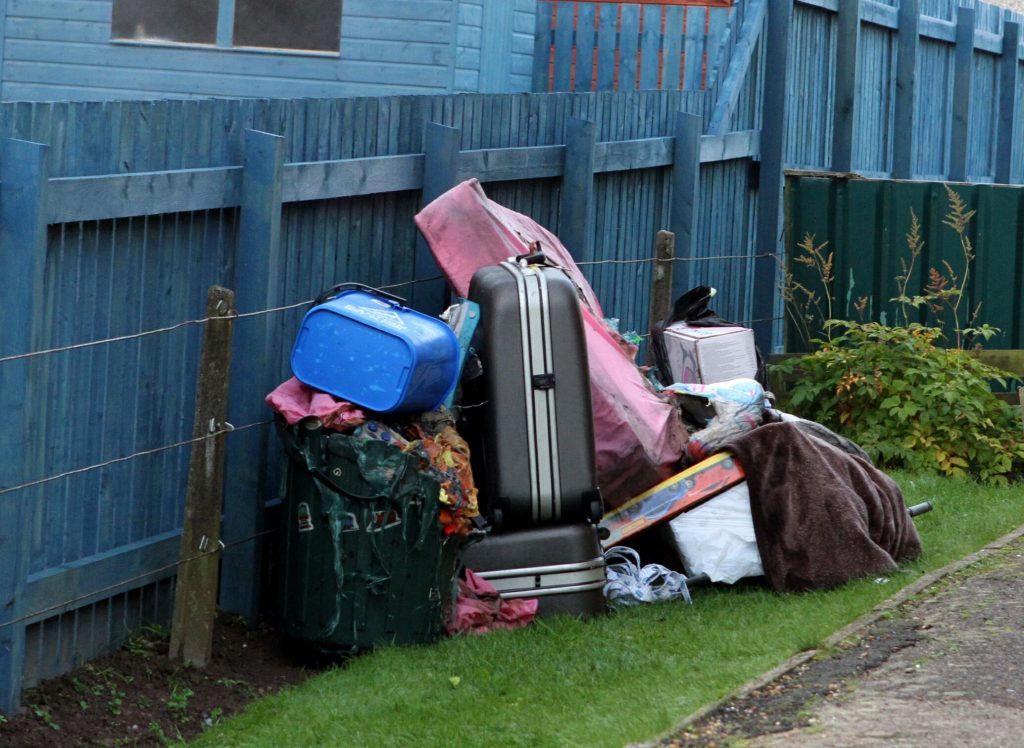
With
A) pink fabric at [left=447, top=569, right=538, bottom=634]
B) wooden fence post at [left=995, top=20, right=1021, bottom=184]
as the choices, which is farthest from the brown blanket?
wooden fence post at [left=995, top=20, right=1021, bottom=184]

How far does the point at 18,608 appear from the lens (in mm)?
4719

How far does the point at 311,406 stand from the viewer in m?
5.48

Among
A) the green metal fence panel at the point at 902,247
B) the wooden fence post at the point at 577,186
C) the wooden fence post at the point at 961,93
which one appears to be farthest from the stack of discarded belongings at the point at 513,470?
the wooden fence post at the point at 961,93

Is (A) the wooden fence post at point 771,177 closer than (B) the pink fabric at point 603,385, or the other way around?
(B) the pink fabric at point 603,385

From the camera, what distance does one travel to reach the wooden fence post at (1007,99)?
1553 centimetres

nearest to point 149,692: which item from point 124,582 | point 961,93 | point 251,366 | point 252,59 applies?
point 124,582

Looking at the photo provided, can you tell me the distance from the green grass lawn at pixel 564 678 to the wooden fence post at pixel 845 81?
18.6 ft

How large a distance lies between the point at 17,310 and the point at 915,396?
5.56 m

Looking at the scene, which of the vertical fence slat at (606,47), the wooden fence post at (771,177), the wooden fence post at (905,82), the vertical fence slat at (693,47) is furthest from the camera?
the wooden fence post at (905,82)

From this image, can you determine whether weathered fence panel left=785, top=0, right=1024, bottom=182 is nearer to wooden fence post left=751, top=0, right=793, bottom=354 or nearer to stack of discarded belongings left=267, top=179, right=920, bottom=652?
wooden fence post left=751, top=0, right=793, bottom=354

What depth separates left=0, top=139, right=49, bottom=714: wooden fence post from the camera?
462cm

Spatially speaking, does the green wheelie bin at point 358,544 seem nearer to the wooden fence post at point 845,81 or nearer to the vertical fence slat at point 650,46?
the vertical fence slat at point 650,46

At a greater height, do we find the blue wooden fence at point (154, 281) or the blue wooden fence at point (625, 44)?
the blue wooden fence at point (625, 44)

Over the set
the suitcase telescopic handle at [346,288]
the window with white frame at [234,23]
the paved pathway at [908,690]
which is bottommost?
the paved pathway at [908,690]
